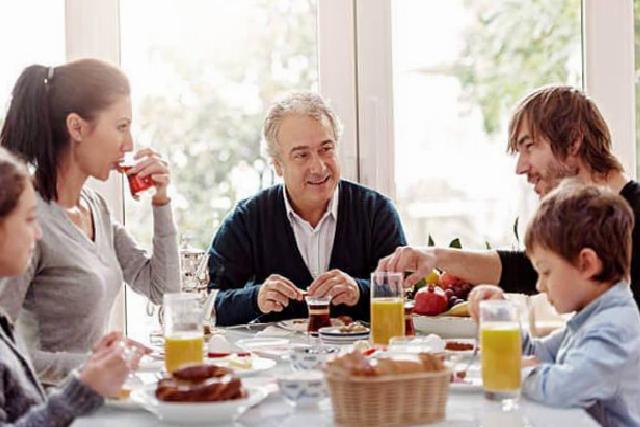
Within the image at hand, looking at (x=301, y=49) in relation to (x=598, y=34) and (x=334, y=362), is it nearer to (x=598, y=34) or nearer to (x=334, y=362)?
(x=598, y=34)

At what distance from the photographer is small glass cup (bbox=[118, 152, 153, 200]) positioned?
2.73 m

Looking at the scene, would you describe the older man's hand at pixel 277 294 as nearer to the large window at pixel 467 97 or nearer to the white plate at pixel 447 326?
the white plate at pixel 447 326

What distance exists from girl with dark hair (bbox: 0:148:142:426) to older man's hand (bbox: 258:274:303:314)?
79cm

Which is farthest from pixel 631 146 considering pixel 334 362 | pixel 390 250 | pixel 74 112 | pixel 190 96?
pixel 334 362

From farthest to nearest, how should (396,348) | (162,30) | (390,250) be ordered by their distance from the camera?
(162,30) → (390,250) → (396,348)

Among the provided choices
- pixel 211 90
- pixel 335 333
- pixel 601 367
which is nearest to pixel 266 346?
pixel 335 333

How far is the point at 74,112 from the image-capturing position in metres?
2.63

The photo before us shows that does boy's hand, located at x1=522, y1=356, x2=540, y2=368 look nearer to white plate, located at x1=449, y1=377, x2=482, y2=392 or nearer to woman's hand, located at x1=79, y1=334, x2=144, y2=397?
white plate, located at x1=449, y1=377, x2=482, y2=392

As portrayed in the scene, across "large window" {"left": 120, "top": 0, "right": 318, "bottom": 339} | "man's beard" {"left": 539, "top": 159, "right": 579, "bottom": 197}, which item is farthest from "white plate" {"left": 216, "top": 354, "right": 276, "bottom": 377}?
"large window" {"left": 120, "top": 0, "right": 318, "bottom": 339}

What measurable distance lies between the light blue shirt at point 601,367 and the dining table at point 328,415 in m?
Result: 0.04

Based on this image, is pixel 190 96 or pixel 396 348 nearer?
pixel 396 348

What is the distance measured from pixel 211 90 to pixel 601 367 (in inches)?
85.7

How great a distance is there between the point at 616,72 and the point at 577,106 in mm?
1155

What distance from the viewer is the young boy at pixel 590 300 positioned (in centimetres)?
185
